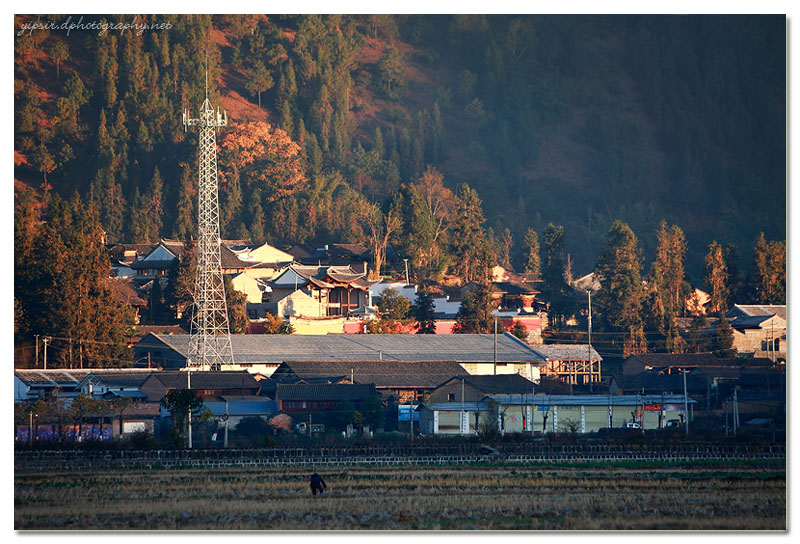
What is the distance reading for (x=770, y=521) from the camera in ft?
56.3

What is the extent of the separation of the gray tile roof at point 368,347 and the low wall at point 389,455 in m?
18.9

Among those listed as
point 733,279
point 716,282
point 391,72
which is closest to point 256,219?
point 391,72

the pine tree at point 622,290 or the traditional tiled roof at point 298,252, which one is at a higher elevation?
the traditional tiled roof at point 298,252

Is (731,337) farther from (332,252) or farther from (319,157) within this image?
(319,157)

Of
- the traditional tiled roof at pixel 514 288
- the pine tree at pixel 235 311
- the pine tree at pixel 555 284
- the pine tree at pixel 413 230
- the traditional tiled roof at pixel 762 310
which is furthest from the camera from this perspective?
the pine tree at pixel 413 230

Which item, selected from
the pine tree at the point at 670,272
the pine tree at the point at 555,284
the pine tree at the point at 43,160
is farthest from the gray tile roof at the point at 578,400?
the pine tree at the point at 43,160

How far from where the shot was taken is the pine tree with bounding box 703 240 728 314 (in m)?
63.3

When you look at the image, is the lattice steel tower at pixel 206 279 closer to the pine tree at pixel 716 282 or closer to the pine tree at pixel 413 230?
the pine tree at pixel 413 230

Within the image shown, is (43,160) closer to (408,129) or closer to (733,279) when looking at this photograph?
(733,279)

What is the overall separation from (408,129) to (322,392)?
77592mm

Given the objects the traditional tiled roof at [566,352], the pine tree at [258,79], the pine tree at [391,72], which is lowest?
the traditional tiled roof at [566,352]

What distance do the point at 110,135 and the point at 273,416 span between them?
177 ft

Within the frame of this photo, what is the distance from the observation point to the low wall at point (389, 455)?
950 inches

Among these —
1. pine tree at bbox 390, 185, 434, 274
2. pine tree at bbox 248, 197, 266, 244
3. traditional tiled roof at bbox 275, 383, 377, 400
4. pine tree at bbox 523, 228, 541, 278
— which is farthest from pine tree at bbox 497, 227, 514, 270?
traditional tiled roof at bbox 275, 383, 377, 400
